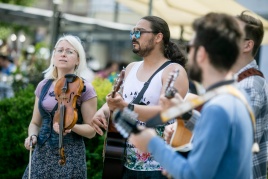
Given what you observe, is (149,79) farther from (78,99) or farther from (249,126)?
(249,126)

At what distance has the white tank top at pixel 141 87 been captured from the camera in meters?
4.23

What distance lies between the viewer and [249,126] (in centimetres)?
278

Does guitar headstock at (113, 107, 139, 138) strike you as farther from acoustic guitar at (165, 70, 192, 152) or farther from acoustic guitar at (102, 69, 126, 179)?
acoustic guitar at (102, 69, 126, 179)

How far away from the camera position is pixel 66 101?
4.63 metres

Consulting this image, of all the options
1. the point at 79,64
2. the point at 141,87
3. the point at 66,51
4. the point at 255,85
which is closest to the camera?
the point at 255,85

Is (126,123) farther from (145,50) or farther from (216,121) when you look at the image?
(145,50)

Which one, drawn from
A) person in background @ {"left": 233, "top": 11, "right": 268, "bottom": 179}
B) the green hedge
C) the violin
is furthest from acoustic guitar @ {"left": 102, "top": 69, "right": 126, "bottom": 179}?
the green hedge

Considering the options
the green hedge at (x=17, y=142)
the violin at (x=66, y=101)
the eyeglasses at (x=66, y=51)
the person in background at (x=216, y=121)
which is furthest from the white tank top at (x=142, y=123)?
the green hedge at (x=17, y=142)

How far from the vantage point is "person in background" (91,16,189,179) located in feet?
13.7

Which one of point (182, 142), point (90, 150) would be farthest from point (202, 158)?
point (90, 150)

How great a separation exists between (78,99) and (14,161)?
2.03m

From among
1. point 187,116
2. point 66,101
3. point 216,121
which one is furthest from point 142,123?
point 216,121

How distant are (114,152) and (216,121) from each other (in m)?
1.76

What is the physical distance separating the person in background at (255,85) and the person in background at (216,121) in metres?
0.78
